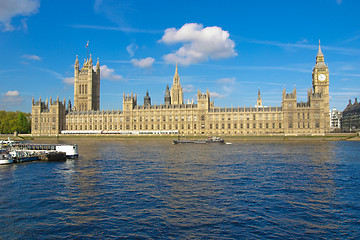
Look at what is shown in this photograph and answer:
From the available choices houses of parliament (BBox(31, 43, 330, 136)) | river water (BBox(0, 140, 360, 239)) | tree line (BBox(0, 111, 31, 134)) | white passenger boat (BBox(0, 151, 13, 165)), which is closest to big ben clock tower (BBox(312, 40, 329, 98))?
houses of parliament (BBox(31, 43, 330, 136))

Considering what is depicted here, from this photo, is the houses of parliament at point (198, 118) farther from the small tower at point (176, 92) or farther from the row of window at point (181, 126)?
the small tower at point (176, 92)

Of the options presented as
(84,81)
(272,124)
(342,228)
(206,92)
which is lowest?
(342,228)

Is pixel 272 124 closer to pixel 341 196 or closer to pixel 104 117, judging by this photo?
pixel 104 117

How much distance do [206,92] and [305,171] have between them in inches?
4174

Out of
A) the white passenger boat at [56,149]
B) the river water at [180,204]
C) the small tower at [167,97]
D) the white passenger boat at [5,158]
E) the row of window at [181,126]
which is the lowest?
the river water at [180,204]

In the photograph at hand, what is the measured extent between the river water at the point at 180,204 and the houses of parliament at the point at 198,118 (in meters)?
96.0

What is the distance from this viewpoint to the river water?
66.6 feet

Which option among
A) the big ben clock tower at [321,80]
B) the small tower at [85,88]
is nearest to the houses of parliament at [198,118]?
the big ben clock tower at [321,80]

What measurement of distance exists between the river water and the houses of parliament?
96.0 m

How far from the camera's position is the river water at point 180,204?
2030 cm

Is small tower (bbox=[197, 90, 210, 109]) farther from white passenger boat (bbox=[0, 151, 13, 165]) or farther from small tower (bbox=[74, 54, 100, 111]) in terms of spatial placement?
white passenger boat (bbox=[0, 151, 13, 165])

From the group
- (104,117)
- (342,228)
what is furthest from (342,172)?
(104,117)

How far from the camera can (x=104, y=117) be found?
159m

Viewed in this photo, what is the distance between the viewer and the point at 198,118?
5758 inches
